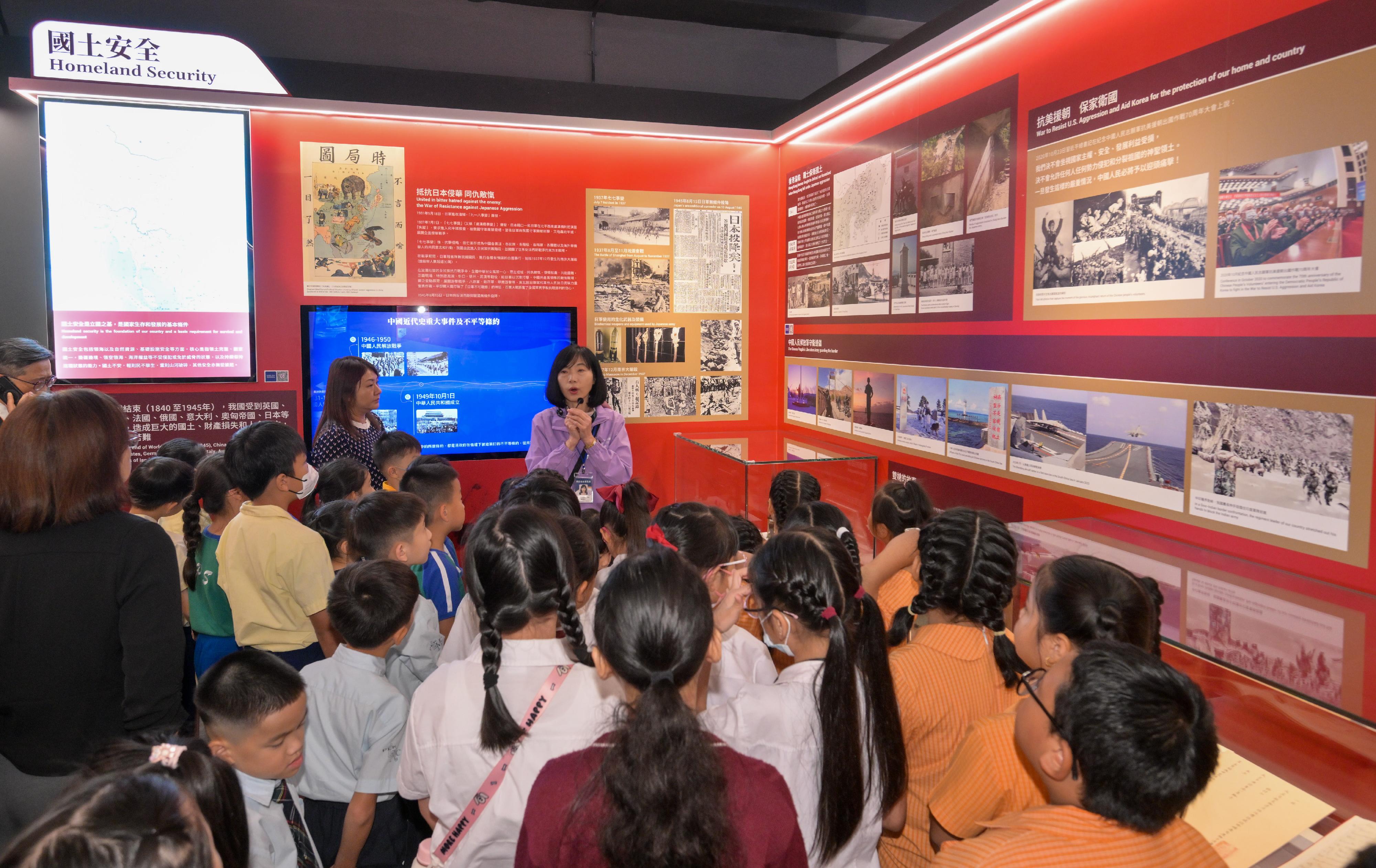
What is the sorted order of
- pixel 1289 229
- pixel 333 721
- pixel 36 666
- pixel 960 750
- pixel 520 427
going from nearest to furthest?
pixel 960 750, pixel 36 666, pixel 333 721, pixel 1289 229, pixel 520 427

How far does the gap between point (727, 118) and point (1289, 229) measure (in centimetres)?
365

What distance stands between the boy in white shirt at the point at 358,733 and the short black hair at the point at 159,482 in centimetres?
120

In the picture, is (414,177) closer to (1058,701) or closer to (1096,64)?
(1096,64)

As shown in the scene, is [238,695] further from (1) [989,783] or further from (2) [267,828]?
(1) [989,783]

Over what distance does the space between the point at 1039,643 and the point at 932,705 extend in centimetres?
25

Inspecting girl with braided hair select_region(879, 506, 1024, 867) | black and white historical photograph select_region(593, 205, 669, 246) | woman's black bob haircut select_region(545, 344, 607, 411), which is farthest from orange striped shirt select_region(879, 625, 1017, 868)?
black and white historical photograph select_region(593, 205, 669, 246)

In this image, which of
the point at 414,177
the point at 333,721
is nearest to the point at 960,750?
the point at 333,721

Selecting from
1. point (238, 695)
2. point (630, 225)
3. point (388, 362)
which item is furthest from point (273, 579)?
point (630, 225)

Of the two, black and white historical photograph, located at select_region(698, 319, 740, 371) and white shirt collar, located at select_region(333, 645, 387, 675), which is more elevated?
black and white historical photograph, located at select_region(698, 319, 740, 371)

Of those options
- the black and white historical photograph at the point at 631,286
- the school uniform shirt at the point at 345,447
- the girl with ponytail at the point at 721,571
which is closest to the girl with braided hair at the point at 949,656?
the girl with ponytail at the point at 721,571

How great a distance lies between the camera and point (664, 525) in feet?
8.05

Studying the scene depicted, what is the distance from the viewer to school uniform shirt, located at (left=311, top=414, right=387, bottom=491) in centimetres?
392

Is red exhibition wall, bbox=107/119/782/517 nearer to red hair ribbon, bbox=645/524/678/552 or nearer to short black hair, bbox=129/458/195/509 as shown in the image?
short black hair, bbox=129/458/195/509

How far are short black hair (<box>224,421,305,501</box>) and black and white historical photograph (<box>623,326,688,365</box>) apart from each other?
2.90 m
